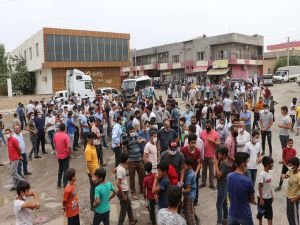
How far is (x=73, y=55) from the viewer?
41.6 metres

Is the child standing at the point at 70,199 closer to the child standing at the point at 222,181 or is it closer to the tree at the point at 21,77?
the child standing at the point at 222,181

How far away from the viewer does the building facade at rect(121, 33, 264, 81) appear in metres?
47.8

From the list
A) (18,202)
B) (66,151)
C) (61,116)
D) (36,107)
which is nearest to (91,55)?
(36,107)

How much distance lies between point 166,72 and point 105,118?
→ 142 feet

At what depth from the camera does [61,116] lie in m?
13.1

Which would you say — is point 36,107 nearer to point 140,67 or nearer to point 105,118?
point 105,118

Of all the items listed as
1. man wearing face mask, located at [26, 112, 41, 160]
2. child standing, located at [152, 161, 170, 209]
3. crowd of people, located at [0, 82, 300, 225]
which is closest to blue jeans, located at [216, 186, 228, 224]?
crowd of people, located at [0, 82, 300, 225]

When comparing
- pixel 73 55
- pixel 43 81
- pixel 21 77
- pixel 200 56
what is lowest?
pixel 43 81

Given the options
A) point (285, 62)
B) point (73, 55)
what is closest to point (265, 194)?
point (73, 55)

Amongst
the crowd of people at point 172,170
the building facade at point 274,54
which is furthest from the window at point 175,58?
the crowd of people at point 172,170

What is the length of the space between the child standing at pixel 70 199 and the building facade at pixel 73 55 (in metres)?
36.1

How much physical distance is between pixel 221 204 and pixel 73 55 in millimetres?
37890

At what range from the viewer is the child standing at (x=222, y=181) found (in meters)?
6.03

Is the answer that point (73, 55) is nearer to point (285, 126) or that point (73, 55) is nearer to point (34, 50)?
point (34, 50)
